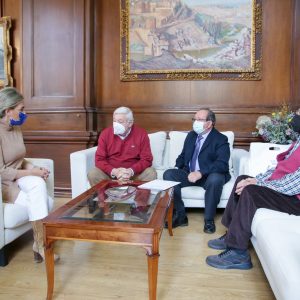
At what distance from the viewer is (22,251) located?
242cm

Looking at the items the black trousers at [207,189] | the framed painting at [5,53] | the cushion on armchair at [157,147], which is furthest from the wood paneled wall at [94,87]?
the black trousers at [207,189]

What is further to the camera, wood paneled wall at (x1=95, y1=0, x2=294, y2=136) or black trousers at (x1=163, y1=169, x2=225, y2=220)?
wood paneled wall at (x1=95, y1=0, x2=294, y2=136)

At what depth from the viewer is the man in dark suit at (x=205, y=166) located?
293 centimetres

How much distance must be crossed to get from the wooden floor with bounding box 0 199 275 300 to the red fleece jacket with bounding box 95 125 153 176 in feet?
2.96

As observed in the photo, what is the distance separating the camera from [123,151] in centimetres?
324

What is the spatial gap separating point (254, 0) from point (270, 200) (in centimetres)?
279

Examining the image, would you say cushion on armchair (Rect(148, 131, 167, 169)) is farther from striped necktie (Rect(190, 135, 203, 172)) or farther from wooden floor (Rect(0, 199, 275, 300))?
wooden floor (Rect(0, 199, 275, 300))

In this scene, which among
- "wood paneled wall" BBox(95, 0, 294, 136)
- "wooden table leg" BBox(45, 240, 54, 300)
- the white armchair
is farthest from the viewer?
"wood paneled wall" BBox(95, 0, 294, 136)

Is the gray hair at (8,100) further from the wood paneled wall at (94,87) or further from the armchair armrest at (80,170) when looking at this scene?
the wood paneled wall at (94,87)

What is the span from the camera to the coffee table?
161cm

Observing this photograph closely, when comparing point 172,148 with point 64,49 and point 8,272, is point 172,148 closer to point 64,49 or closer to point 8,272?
point 64,49

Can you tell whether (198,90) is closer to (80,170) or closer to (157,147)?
(157,147)

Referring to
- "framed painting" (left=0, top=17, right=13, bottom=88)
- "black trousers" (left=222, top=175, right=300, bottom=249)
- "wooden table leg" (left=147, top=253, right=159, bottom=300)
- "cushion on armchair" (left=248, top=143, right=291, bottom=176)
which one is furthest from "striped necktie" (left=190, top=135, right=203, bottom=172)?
"framed painting" (left=0, top=17, right=13, bottom=88)

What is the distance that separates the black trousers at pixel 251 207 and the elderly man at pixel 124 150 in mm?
1197
